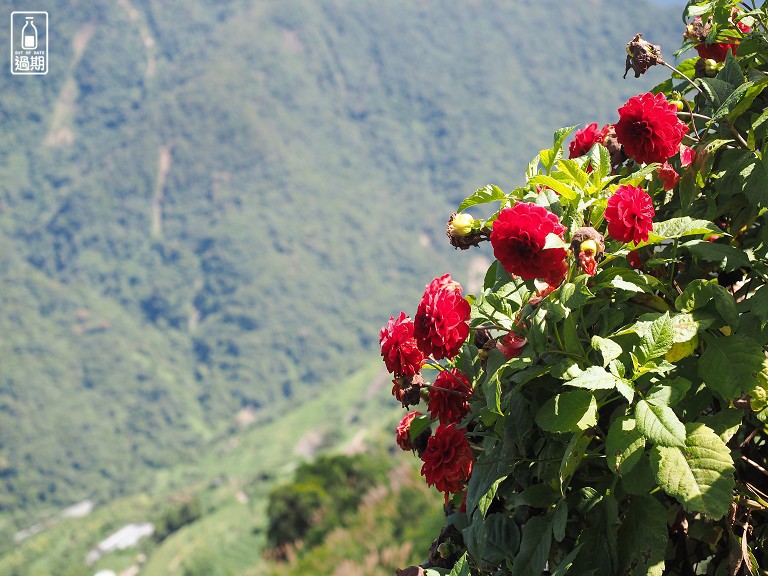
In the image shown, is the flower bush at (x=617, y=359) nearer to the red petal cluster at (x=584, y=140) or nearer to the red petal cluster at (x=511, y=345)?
the red petal cluster at (x=511, y=345)

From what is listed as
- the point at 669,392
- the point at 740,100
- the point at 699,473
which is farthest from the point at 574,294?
the point at 740,100

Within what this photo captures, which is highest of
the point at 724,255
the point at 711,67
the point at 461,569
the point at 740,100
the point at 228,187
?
the point at 228,187

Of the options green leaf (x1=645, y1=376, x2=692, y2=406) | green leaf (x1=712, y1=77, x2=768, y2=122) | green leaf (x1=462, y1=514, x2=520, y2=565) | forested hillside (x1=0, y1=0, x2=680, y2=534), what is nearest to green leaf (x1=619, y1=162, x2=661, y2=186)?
green leaf (x1=712, y1=77, x2=768, y2=122)

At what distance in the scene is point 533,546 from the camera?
4.15 feet

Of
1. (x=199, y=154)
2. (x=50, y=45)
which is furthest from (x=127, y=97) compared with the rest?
(x=199, y=154)

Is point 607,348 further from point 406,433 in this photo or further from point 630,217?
point 406,433

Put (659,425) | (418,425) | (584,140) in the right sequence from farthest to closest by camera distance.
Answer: (584,140)
(418,425)
(659,425)

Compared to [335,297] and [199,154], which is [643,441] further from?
[199,154]

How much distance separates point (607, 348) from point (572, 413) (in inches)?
4.0

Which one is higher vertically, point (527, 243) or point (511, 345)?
point (527, 243)

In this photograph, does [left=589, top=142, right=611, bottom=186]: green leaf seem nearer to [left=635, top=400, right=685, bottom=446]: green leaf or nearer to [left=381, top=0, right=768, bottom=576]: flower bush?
[left=381, top=0, right=768, bottom=576]: flower bush

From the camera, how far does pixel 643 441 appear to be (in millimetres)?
1130

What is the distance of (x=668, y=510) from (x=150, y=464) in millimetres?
93087

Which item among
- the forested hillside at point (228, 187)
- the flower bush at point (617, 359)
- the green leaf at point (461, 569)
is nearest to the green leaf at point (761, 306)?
the flower bush at point (617, 359)
